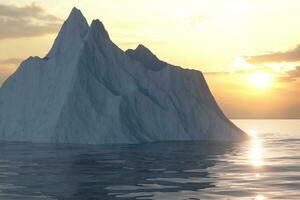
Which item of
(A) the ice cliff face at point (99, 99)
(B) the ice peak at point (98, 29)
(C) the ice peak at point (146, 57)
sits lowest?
(A) the ice cliff face at point (99, 99)

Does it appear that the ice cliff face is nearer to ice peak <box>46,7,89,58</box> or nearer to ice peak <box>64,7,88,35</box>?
ice peak <box>46,7,89,58</box>

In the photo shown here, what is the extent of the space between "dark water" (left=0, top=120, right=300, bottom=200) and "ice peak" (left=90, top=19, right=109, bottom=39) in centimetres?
3727

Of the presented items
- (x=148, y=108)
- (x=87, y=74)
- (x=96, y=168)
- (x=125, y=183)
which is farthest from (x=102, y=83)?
(x=125, y=183)

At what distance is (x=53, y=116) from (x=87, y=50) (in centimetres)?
1359

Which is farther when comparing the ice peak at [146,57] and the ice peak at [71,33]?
the ice peak at [146,57]

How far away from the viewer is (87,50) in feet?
279

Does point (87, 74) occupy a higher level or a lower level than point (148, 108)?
higher

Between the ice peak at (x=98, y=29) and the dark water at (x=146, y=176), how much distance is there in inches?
1467

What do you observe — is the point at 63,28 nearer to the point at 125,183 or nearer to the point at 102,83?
the point at 102,83

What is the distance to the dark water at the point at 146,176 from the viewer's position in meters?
27.6

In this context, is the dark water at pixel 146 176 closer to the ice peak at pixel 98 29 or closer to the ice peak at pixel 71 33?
the ice peak at pixel 71 33

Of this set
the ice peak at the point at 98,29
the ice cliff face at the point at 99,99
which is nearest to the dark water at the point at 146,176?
the ice cliff face at the point at 99,99

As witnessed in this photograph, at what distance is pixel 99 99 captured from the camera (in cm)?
7975

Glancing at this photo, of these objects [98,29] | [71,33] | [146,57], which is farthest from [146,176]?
[146,57]
